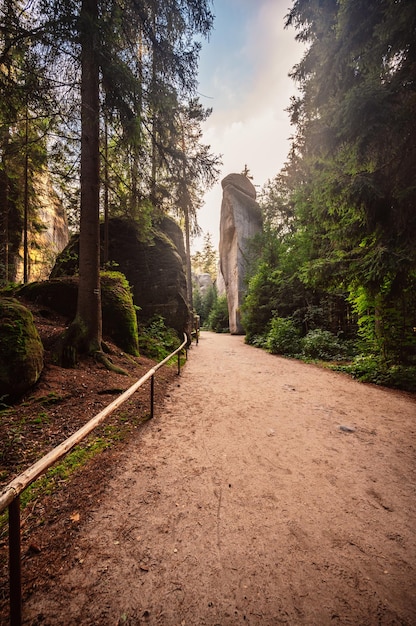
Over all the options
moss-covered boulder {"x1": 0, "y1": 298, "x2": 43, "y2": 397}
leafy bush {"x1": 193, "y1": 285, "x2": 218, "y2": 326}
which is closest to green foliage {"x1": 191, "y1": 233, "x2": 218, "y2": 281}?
leafy bush {"x1": 193, "y1": 285, "x2": 218, "y2": 326}

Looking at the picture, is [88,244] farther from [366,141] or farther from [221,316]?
[221,316]

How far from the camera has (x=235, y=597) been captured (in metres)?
1.60

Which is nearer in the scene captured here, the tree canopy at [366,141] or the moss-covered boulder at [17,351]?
the tree canopy at [366,141]

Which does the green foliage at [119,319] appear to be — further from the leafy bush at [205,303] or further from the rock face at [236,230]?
the leafy bush at [205,303]

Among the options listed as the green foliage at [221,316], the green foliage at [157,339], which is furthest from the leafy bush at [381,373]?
the green foliage at [221,316]

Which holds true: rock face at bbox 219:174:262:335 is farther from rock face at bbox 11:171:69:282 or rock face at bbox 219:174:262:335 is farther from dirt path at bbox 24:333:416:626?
dirt path at bbox 24:333:416:626

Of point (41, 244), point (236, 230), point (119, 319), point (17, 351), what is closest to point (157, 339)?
point (119, 319)

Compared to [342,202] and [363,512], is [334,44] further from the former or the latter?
[363,512]

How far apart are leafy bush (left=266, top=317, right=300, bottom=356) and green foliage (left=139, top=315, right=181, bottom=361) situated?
455 centimetres

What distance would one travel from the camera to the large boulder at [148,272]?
10.9 m

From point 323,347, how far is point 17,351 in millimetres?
9514

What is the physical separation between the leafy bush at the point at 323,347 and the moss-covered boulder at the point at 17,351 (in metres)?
8.90

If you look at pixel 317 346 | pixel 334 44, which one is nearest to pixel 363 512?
pixel 334 44

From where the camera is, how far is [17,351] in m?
3.85
